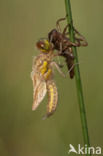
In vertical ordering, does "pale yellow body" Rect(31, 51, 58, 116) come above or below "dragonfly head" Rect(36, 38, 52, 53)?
below

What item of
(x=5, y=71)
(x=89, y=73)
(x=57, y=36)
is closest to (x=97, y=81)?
(x=89, y=73)

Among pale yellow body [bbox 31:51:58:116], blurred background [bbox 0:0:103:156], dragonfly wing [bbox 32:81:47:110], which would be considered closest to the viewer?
dragonfly wing [bbox 32:81:47:110]

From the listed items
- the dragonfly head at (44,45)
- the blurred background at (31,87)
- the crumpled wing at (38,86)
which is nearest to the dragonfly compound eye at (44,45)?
the dragonfly head at (44,45)

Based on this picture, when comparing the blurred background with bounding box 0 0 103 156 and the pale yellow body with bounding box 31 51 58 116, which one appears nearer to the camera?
the pale yellow body with bounding box 31 51 58 116

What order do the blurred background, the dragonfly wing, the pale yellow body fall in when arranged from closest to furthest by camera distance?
the dragonfly wing
the pale yellow body
the blurred background

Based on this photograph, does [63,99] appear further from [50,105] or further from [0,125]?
[50,105]

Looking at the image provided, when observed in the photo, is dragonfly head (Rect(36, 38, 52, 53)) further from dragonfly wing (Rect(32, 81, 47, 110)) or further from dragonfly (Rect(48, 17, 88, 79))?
dragonfly wing (Rect(32, 81, 47, 110))

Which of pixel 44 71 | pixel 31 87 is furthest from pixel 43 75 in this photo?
pixel 31 87

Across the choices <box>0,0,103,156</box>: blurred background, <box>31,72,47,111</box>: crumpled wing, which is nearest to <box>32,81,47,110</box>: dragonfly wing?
<box>31,72,47,111</box>: crumpled wing
